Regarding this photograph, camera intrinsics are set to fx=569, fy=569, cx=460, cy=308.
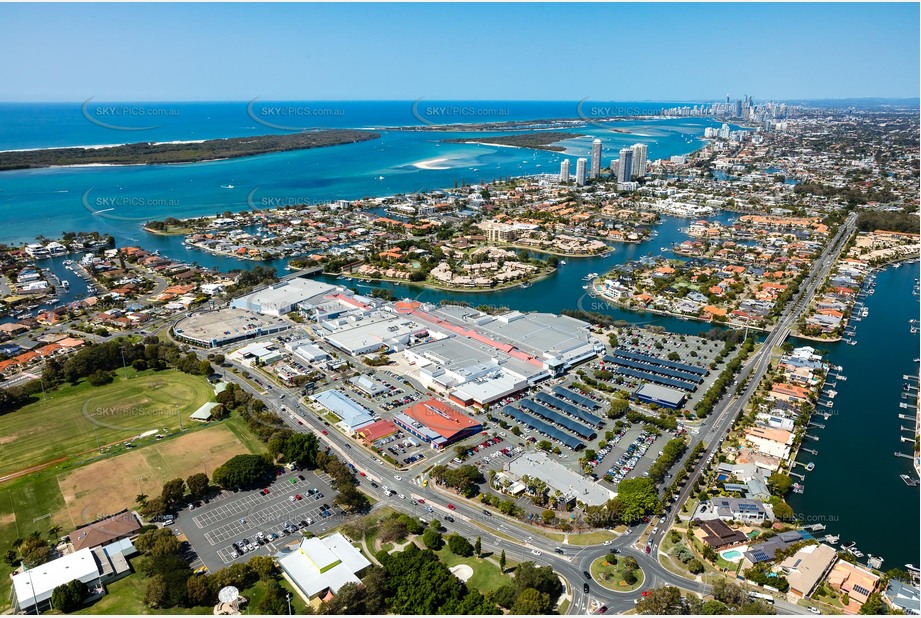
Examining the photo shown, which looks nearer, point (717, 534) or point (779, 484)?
point (717, 534)

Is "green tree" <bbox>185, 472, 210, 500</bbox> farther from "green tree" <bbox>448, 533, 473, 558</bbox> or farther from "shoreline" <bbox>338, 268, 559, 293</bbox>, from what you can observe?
"shoreline" <bbox>338, 268, 559, 293</bbox>

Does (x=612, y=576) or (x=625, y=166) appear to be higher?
(x=625, y=166)

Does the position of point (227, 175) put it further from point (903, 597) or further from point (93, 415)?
point (903, 597)

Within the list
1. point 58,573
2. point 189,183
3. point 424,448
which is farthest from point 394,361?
point 189,183

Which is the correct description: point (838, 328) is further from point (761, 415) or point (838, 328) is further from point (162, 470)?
point (162, 470)

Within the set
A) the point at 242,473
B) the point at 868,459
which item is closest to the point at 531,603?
the point at 242,473

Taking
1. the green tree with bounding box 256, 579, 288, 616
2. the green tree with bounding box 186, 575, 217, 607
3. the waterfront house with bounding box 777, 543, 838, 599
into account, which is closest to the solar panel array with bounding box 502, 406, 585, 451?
the waterfront house with bounding box 777, 543, 838, 599
